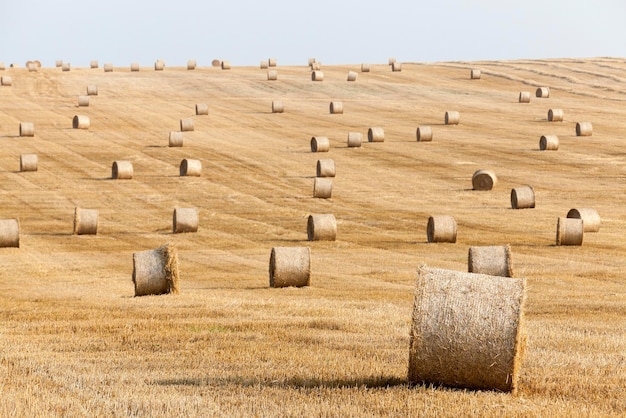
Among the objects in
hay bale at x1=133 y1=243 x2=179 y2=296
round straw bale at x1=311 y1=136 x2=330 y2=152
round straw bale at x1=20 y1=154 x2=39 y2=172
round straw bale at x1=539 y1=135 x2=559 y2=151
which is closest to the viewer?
hay bale at x1=133 y1=243 x2=179 y2=296

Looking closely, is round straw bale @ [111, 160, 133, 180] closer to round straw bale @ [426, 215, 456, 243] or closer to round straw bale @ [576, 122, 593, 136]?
round straw bale @ [426, 215, 456, 243]

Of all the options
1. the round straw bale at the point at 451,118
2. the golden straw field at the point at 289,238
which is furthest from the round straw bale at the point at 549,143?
the round straw bale at the point at 451,118

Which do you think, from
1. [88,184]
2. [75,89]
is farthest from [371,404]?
[75,89]

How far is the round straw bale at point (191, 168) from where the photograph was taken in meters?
46.6

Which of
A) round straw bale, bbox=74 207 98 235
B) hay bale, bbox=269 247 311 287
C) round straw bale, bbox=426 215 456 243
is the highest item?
hay bale, bbox=269 247 311 287

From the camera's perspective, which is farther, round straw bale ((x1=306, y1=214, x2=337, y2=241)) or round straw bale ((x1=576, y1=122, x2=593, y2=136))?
round straw bale ((x1=576, y1=122, x2=593, y2=136))

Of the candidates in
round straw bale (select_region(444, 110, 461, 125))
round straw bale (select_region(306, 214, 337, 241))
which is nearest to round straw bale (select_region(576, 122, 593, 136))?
round straw bale (select_region(444, 110, 461, 125))

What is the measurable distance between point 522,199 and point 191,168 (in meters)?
13.9

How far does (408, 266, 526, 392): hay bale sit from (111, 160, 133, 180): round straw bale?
35336mm

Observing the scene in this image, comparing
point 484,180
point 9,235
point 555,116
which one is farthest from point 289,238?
point 555,116

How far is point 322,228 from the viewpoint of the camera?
32719 millimetres

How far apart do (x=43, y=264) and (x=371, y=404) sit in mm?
18385

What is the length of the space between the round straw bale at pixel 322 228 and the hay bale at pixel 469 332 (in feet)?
68.4

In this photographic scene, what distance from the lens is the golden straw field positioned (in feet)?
40.2
